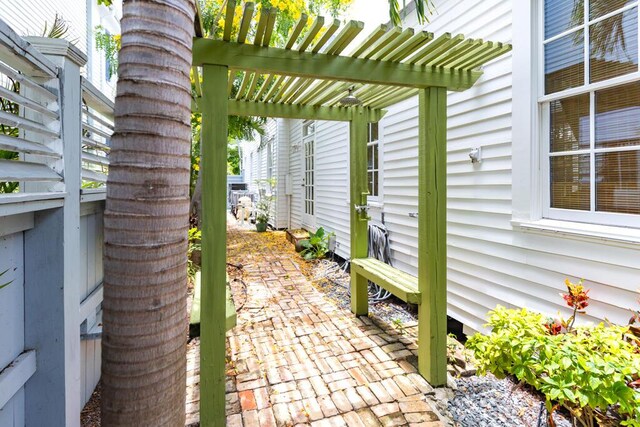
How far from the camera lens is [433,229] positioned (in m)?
2.72

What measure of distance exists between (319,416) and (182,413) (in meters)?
1.37

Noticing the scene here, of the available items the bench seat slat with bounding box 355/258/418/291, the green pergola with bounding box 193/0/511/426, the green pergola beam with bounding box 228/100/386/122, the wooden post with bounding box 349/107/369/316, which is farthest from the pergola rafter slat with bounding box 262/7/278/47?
the bench seat slat with bounding box 355/258/418/291

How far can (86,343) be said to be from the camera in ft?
6.77

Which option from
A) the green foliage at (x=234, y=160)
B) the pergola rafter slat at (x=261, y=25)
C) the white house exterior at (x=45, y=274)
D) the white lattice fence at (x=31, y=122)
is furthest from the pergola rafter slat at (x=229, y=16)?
the green foliage at (x=234, y=160)

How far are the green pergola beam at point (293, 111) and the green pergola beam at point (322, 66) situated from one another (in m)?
1.41

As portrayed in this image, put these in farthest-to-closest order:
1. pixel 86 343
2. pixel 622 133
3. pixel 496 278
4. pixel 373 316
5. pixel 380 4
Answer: pixel 380 4
pixel 373 316
pixel 496 278
pixel 622 133
pixel 86 343

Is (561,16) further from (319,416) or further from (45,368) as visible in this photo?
(45,368)

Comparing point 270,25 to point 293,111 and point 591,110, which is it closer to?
point 293,111

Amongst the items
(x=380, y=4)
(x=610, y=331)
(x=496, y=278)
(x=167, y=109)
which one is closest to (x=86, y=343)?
(x=167, y=109)

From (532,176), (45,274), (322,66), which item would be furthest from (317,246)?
(45,274)

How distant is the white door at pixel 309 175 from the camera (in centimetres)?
858

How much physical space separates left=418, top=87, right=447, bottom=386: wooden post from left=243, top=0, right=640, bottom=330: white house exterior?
2.43 feet

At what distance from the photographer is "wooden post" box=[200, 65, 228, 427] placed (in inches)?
85.0

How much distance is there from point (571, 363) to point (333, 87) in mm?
2806
